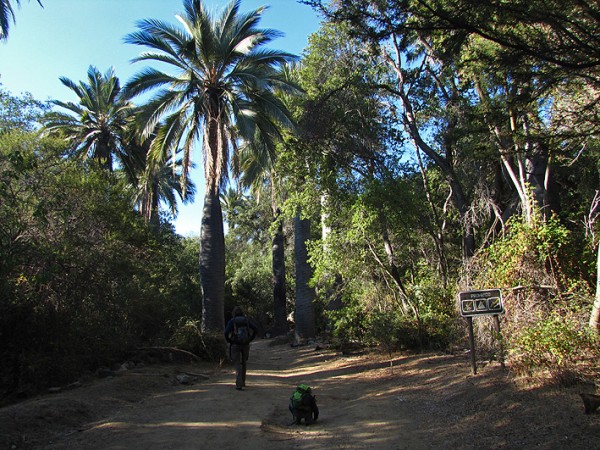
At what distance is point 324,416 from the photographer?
720 cm

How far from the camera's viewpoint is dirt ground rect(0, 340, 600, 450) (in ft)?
17.3

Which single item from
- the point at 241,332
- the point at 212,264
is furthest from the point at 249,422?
the point at 212,264

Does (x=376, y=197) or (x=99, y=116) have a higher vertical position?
(x=99, y=116)

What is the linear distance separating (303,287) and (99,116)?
14988 millimetres

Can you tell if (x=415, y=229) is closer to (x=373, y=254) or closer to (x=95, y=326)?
(x=373, y=254)

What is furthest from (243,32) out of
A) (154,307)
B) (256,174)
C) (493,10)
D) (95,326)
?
(493,10)

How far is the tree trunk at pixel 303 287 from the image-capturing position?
793 inches

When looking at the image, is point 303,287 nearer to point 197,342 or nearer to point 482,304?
point 197,342

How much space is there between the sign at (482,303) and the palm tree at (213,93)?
9.01 metres

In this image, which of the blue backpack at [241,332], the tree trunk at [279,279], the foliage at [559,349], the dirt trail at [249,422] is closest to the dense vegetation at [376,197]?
the foliage at [559,349]

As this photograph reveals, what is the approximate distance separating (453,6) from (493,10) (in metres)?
0.48

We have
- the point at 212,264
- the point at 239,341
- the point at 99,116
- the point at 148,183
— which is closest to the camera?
the point at 239,341

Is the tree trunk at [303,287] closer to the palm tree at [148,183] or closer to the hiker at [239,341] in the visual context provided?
the palm tree at [148,183]

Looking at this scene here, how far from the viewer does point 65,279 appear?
31.9ft
